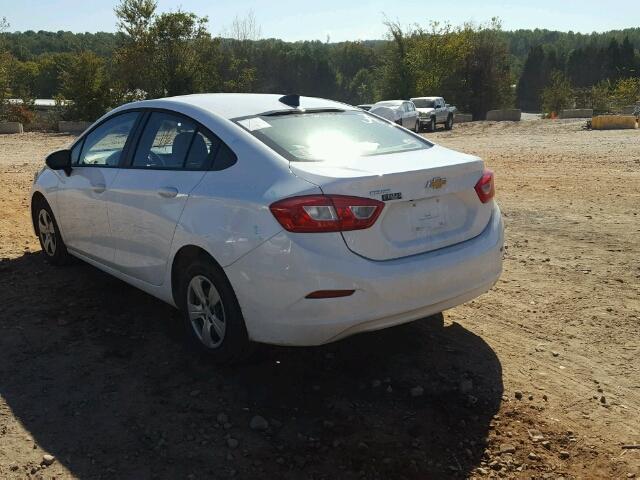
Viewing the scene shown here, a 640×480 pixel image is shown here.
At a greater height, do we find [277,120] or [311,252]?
[277,120]

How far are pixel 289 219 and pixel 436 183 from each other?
35.0 inches

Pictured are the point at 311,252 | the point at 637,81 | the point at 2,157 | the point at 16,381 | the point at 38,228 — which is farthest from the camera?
the point at 637,81

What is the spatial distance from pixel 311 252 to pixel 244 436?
981 millimetres

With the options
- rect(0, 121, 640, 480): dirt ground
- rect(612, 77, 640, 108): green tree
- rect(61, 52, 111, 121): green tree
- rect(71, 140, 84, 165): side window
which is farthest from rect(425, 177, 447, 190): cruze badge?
rect(612, 77, 640, 108): green tree

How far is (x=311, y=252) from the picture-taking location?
3316 millimetres

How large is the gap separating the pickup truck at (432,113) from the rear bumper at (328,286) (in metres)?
26.4

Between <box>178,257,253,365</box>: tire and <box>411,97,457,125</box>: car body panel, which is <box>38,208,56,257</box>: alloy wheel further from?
<box>411,97,457,125</box>: car body panel

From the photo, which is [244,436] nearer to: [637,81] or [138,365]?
[138,365]

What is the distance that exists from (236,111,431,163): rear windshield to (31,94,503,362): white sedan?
0.6 inches

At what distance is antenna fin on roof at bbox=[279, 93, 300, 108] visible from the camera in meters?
4.51

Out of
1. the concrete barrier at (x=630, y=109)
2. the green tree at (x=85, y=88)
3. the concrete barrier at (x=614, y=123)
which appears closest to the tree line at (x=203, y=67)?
the green tree at (x=85, y=88)

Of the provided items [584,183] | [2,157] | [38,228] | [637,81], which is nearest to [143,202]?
[38,228]

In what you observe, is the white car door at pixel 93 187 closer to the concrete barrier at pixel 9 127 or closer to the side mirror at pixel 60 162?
the side mirror at pixel 60 162

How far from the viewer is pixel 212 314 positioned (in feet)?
13.0
